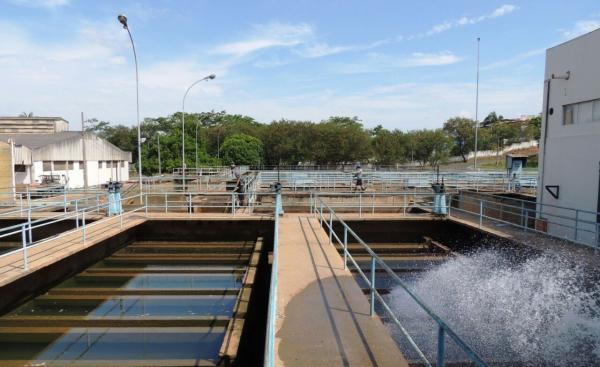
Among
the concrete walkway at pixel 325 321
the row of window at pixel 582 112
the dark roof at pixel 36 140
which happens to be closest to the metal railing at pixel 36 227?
the concrete walkway at pixel 325 321

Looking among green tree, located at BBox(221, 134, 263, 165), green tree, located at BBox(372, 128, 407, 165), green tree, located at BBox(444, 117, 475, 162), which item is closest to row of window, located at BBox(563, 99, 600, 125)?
green tree, located at BBox(221, 134, 263, 165)

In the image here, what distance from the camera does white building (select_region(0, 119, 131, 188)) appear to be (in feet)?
105

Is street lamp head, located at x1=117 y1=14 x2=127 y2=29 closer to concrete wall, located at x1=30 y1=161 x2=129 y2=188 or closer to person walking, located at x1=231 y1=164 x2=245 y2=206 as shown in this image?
person walking, located at x1=231 y1=164 x2=245 y2=206

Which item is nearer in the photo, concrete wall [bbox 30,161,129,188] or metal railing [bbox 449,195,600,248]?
metal railing [bbox 449,195,600,248]

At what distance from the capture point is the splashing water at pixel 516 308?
7145 millimetres

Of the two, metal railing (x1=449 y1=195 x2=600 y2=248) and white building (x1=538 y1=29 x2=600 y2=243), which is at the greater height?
white building (x1=538 y1=29 x2=600 y2=243)

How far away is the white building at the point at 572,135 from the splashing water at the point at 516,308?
10.2 feet

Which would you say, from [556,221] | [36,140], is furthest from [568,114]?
[36,140]

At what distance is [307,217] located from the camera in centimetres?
1534

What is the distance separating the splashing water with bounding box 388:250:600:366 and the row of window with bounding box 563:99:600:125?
552 centimetres

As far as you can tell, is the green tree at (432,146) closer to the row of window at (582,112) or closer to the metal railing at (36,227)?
the row of window at (582,112)

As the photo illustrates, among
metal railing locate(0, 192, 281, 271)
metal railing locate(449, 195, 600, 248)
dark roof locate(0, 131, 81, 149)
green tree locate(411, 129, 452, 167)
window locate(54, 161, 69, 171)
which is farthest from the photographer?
green tree locate(411, 129, 452, 167)

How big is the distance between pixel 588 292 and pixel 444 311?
9.59ft

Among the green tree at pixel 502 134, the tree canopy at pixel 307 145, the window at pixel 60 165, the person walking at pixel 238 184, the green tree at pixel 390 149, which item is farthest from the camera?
the green tree at pixel 502 134
